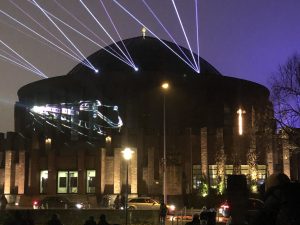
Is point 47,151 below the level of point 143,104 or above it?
below

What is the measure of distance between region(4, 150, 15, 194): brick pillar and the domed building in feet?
0.90

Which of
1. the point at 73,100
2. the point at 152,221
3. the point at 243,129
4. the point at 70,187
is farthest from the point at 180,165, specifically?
the point at 152,221

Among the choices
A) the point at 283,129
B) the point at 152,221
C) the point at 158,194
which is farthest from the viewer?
the point at 158,194

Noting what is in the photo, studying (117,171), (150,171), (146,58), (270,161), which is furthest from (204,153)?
(146,58)

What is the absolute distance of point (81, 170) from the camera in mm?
55250

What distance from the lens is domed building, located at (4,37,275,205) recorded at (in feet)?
177

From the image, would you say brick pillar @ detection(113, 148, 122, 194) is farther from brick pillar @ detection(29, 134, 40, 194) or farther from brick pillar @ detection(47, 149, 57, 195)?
brick pillar @ detection(29, 134, 40, 194)

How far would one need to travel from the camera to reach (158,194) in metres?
52.3

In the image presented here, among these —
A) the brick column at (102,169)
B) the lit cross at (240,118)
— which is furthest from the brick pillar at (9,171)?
the lit cross at (240,118)

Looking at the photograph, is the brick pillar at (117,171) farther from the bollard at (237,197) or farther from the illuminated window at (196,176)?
the bollard at (237,197)

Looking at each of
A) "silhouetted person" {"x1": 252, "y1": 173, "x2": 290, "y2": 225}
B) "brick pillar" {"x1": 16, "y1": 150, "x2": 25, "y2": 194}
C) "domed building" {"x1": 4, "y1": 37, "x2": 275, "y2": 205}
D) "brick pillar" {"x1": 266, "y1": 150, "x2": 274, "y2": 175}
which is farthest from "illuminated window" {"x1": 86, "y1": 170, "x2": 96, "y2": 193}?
"silhouetted person" {"x1": 252, "y1": 173, "x2": 290, "y2": 225}

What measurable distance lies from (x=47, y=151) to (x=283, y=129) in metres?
26.4

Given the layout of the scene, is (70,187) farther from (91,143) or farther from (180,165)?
(180,165)

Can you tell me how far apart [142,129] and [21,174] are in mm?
13491
